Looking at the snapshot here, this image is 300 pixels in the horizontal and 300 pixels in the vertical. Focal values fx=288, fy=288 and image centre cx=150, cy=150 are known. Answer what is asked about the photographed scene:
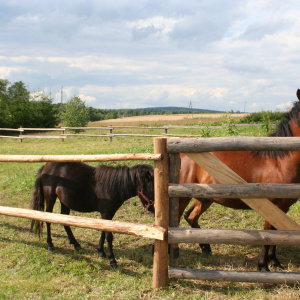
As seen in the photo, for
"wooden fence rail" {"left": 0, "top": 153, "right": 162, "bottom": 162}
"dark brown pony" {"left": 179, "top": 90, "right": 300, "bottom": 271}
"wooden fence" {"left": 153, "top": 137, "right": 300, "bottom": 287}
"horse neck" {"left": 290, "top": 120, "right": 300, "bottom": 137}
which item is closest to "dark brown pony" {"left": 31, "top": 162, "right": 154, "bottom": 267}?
"wooden fence rail" {"left": 0, "top": 153, "right": 162, "bottom": 162}

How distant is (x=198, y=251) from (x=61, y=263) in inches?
86.2

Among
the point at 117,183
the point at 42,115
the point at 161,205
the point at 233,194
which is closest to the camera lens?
the point at 233,194

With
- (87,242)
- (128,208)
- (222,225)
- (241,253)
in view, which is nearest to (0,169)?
(128,208)

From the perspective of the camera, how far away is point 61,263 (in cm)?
433

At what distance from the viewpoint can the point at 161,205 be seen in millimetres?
3379

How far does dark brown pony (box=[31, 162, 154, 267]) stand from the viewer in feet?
14.0

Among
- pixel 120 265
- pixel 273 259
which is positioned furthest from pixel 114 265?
pixel 273 259

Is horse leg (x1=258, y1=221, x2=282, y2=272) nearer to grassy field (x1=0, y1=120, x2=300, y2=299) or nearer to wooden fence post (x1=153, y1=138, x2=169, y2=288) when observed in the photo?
grassy field (x1=0, y1=120, x2=300, y2=299)

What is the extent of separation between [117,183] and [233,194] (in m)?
1.89

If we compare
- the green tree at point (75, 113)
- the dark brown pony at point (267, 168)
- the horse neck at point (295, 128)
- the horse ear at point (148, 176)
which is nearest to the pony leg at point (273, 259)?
the dark brown pony at point (267, 168)

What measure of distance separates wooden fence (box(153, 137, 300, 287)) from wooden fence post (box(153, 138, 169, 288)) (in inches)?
1.4

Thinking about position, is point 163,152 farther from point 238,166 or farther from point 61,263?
point 61,263

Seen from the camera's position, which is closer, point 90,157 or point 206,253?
point 90,157

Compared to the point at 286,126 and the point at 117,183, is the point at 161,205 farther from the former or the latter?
the point at 286,126
